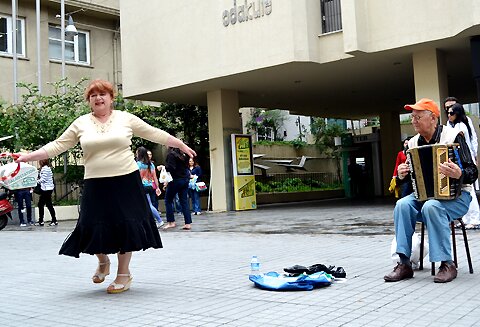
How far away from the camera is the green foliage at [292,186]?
85.1 ft

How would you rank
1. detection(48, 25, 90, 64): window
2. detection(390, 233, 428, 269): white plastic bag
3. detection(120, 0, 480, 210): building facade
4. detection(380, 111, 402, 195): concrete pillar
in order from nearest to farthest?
detection(390, 233, 428, 269): white plastic bag < detection(120, 0, 480, 210): building facade < detection(380, 111, 402, 195): concrete pillar < detection(48, 25, 90, 64): window

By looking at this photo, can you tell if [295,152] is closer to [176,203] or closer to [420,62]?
[176,203]

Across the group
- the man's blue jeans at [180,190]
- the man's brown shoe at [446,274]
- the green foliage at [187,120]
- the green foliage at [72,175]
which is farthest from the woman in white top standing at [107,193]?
the green foliage at [187,120]

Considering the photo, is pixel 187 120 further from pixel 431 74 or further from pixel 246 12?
pixel 431 74

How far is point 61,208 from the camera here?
1920cm

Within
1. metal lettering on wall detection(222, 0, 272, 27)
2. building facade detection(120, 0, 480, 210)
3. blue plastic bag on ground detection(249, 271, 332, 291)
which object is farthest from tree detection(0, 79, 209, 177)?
blue plastic bag on ground detection(249, 271, 332, 291)

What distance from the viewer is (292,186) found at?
90.2 feet

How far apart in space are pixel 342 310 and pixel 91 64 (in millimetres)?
26238

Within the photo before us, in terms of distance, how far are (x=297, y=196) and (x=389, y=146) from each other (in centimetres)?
479

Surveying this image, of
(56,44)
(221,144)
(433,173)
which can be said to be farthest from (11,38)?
(433,173)

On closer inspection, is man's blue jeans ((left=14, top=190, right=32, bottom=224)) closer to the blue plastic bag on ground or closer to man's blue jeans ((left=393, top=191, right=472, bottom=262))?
the blue plastic bag on ground

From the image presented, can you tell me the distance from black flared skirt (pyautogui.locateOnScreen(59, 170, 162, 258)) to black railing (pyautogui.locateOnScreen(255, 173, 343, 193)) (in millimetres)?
20186

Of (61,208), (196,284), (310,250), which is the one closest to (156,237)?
(196,284)

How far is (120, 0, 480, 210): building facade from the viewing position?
1449 cm
